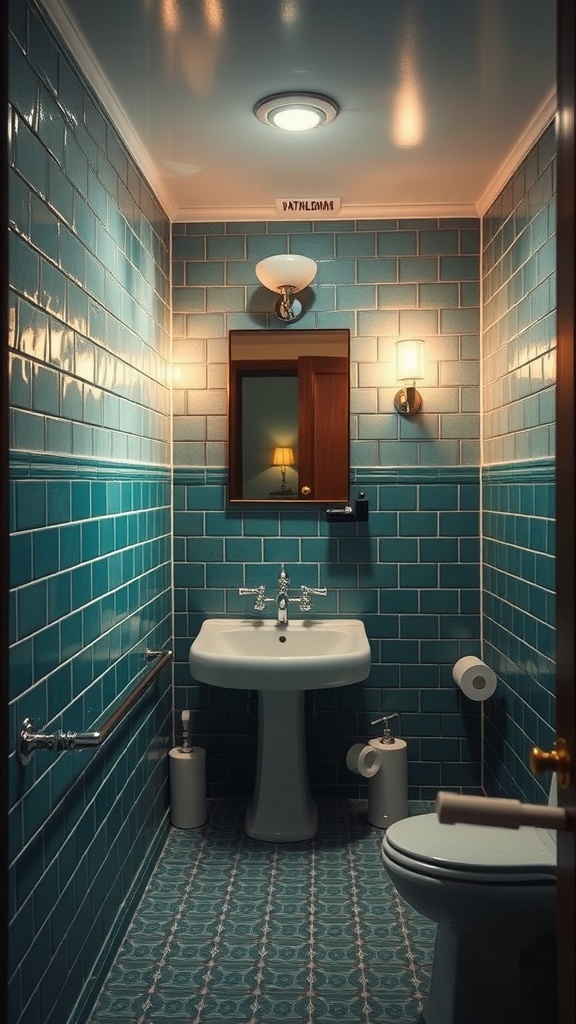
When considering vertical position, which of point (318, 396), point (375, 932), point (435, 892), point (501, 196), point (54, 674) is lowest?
point (375, 932)

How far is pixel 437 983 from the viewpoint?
2096mm

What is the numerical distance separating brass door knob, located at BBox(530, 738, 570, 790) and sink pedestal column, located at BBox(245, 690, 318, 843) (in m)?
2.14

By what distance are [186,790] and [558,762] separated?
8.12 ft

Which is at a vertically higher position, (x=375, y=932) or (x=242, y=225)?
(x=242, y=225)

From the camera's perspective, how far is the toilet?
1.93 meters

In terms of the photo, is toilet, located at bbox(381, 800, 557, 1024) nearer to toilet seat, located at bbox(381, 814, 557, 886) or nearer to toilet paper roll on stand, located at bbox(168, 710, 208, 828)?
toilet seat, located at bbox(381, 814, 557, 886)

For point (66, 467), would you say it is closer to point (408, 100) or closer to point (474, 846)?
point (474, 846)

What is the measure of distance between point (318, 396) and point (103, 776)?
1.83 m

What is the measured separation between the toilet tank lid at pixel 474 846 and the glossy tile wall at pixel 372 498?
1.28 m

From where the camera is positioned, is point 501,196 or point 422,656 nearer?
point 501,196

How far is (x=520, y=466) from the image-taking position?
282 centimetres

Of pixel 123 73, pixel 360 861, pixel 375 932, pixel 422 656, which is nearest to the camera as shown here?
pixel 123 73

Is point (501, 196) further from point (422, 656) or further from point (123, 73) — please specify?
point (422, 656)

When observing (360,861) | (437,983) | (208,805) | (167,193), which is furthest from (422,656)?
(167,193)
